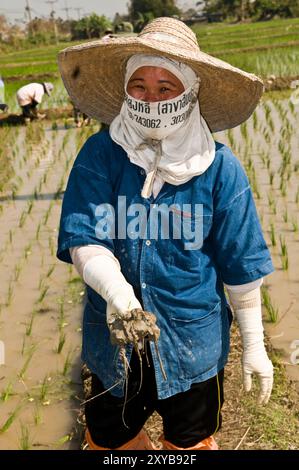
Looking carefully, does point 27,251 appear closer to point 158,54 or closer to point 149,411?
point 149,411

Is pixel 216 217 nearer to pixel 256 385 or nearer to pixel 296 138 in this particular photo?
pixel 256 385

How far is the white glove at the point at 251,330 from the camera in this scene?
5.10ft

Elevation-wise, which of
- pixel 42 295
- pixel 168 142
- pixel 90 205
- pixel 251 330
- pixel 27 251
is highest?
pixel 168 142

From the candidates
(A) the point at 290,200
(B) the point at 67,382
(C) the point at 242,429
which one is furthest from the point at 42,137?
(C) the point at 242,429

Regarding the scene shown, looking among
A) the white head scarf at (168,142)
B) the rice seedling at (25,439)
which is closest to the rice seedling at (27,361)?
the rice seedling at (25,439)

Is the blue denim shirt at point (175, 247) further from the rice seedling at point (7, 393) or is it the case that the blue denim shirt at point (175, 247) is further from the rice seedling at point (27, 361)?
the rice seedling at point (27, 361)

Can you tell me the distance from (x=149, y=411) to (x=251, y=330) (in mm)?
344

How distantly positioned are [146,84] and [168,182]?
24 centimetres

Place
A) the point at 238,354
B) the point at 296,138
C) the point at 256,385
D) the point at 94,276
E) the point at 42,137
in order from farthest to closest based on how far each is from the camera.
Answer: the point at 42,137
the point at 296,138
the point at 238,354
the point at 256,385
the point at 94,276

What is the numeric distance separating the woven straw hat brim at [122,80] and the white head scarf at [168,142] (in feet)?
0.10

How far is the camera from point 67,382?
101 inches

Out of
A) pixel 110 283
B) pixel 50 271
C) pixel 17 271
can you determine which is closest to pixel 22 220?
pixel 17 271

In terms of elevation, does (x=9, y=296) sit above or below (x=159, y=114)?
below

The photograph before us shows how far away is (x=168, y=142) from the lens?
1510 mm
